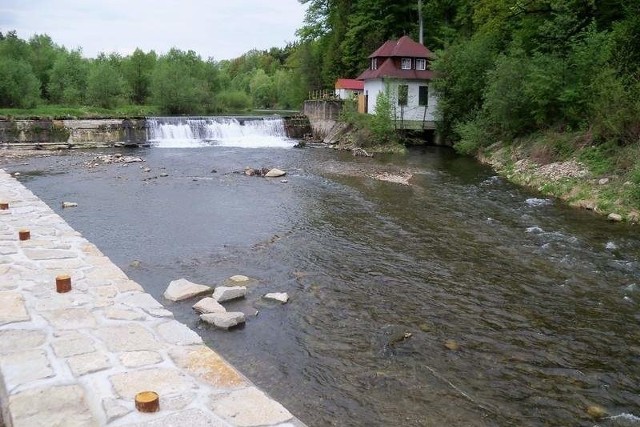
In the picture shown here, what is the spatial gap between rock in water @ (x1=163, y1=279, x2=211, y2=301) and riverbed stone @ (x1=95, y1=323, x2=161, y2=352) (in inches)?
133

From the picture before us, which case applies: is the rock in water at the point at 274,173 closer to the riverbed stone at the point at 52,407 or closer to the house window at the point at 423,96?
the house window at the point at 423,96

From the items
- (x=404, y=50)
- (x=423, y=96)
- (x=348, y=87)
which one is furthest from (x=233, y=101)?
(x=423, y=96)

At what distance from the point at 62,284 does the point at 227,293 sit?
3073 mm

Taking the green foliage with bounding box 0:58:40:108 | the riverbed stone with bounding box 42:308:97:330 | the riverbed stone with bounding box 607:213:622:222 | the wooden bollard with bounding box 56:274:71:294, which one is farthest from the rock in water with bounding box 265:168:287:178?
the green foliage with bounding box 0:58:40:108

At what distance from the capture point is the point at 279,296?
8.63m

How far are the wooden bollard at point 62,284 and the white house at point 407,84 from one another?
28866mm

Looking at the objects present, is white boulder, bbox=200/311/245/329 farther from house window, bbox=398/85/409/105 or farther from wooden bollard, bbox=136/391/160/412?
house window, bbox=398/85/409/105

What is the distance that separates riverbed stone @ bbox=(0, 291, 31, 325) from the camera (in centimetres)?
509

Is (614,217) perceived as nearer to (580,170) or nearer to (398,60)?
(580,170)

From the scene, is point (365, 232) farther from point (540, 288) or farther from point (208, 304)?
point (208, 304)

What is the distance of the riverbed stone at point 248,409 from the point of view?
12.1 ft

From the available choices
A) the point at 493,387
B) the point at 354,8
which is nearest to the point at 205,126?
the point at 354,8

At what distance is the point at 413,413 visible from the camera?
5641 mm

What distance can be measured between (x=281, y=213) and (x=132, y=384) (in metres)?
11.2
